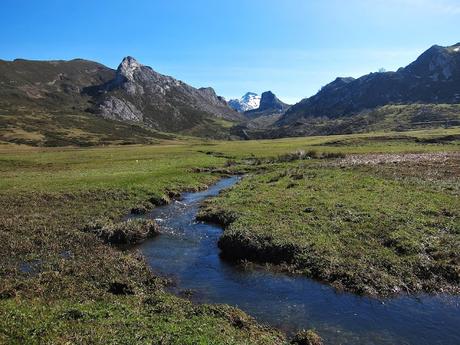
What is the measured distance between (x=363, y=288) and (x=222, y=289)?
848 centimetres

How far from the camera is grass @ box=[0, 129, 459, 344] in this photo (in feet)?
63.6

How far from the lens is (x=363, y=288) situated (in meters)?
25.1

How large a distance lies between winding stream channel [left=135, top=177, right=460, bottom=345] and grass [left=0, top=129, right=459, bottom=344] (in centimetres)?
201

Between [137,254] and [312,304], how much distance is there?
14.1 m

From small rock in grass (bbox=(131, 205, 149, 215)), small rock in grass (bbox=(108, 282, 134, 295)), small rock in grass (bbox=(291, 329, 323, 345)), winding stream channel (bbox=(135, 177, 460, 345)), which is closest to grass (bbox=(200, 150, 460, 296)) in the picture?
winding stream channel (bbox=(135, 177, 460, 345))

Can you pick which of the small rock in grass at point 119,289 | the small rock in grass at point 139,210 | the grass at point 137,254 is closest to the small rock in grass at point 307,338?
the grass at point 137,254

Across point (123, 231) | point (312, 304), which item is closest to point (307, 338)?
point (312, 304)

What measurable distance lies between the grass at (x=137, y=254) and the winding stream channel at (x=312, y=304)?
201cm

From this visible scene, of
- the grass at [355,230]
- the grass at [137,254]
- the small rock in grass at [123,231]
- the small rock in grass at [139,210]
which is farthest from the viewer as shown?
the small rock in grass at [139,210]

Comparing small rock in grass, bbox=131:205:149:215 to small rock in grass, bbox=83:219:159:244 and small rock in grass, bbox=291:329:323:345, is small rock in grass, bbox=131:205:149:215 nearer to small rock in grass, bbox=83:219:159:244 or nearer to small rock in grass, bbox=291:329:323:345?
small rock in grass, bbox=83:219:159:244

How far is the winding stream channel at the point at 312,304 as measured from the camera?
20.5 meters

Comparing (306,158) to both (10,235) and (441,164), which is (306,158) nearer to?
(441,164)

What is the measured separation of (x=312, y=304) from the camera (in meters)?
23.8

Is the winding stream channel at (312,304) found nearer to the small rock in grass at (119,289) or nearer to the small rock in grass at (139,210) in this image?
the small rock in grass at (119,289)
